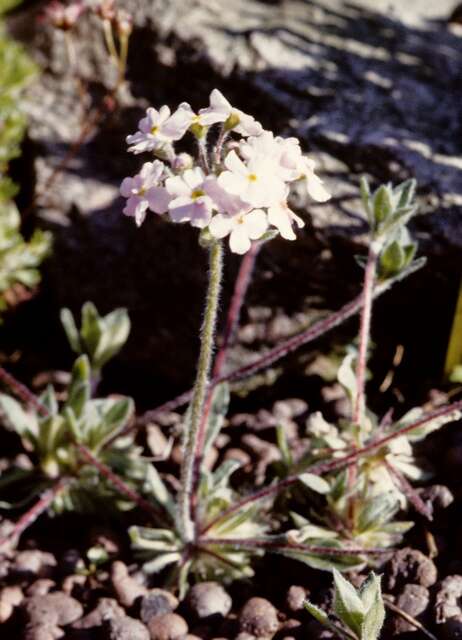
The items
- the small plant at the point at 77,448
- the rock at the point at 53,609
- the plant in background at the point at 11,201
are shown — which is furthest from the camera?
the plant in background at the point at 11,201

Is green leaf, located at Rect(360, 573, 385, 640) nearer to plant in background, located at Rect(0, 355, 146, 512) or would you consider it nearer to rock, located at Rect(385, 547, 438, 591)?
rock, located at Rect(385, 547, 438, 591)

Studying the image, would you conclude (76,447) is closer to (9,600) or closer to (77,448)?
(77,448)

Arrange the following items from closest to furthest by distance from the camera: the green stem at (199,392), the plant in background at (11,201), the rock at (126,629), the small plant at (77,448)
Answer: the green stem at (199,392), the rock at (126,629), the small plant at (77,448), the plant in background at (11,201)

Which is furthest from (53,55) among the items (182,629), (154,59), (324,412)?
(182,629)

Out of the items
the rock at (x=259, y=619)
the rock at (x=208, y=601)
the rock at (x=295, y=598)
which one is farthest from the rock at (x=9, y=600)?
the rock at (x=295, y=598)

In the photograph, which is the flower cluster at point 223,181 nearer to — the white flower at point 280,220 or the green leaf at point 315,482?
the white flower at point 280,220

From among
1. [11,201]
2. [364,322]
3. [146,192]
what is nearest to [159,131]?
[146,192]

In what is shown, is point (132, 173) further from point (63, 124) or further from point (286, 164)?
point (286, 164)

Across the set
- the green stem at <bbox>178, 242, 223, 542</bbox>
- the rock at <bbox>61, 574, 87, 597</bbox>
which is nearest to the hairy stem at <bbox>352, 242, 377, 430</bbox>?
the green stem at <bbox>178, 242, 223, 542</bbox>
